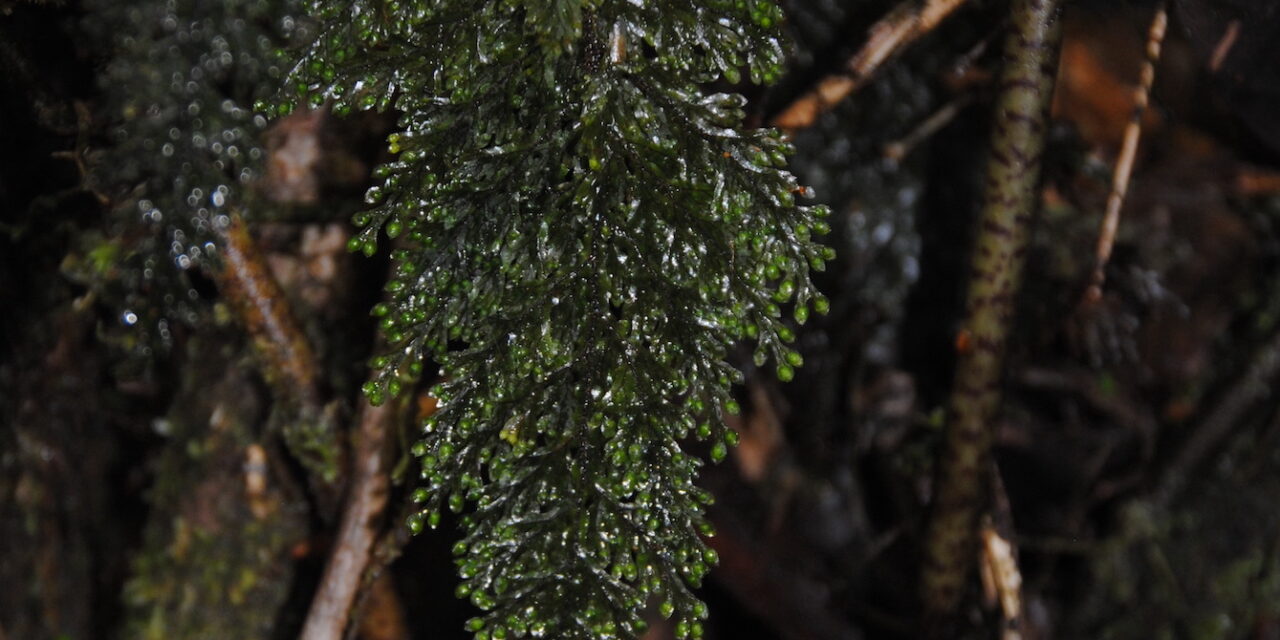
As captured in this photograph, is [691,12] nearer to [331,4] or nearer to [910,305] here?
[331,4]

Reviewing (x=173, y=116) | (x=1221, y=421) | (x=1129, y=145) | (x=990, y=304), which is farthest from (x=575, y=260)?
(x=1221, y=421)

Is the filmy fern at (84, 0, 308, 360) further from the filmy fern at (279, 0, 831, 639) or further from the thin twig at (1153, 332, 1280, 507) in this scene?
the thin twig at (1153, 332, 1280, 507)

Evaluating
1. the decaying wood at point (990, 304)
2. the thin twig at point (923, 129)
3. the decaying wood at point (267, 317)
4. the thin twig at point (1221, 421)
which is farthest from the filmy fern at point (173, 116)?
the thin twig at point (1221, 421)

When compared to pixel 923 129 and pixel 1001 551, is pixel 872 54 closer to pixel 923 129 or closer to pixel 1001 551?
pixel 923 129

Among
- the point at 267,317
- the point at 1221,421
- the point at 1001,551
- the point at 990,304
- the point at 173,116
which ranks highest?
the point at 173,116

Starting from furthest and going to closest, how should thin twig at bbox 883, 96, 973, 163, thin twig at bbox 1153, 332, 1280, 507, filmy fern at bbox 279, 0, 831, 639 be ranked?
thin twig at bbox 1153, 332, 1280, 507, thin twig at bbox 883, 96, 973, 163, filmy fern at bbox 279, 0, 831, 639

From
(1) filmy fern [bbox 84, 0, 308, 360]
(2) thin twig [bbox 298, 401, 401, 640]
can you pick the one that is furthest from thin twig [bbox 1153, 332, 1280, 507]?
(1) filmy fern [bbox 84, 0, 308, 360]

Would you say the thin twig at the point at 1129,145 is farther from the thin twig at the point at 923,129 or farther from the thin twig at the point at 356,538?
the thin twig at the point at 356,538
